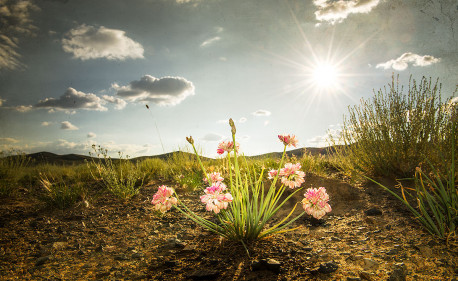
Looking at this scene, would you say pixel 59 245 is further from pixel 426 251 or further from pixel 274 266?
pixel 426 251

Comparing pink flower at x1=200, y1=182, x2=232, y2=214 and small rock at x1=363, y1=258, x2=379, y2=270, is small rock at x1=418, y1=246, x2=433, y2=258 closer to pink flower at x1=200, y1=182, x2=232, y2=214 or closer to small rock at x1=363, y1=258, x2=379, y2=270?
small rock at x1=363, y1=258, x2=379, y2=270

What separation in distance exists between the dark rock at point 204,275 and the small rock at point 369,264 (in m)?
1.02

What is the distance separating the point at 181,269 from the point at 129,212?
195 centimetres

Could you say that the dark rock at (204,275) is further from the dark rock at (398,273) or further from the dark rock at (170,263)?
the dark rock at (398,273)

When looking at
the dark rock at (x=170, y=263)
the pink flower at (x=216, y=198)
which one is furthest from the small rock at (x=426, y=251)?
the dark rock at (x=170, y=263)

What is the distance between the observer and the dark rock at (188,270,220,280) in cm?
154

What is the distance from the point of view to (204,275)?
1.55 meters

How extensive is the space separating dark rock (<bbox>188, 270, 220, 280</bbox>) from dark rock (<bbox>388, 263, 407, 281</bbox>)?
43.2 inches

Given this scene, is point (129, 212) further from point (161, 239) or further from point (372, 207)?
point (372, 207)

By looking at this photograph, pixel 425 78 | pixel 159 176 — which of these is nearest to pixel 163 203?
pixel 425 78

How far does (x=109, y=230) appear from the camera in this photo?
9.02 ft

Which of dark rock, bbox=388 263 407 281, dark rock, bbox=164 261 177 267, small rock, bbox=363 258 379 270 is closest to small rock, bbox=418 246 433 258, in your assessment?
dark rock, bbox=388 263 407 281

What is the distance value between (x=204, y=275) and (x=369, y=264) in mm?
1149

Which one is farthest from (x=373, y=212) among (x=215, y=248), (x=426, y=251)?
(x=215, y=248)
